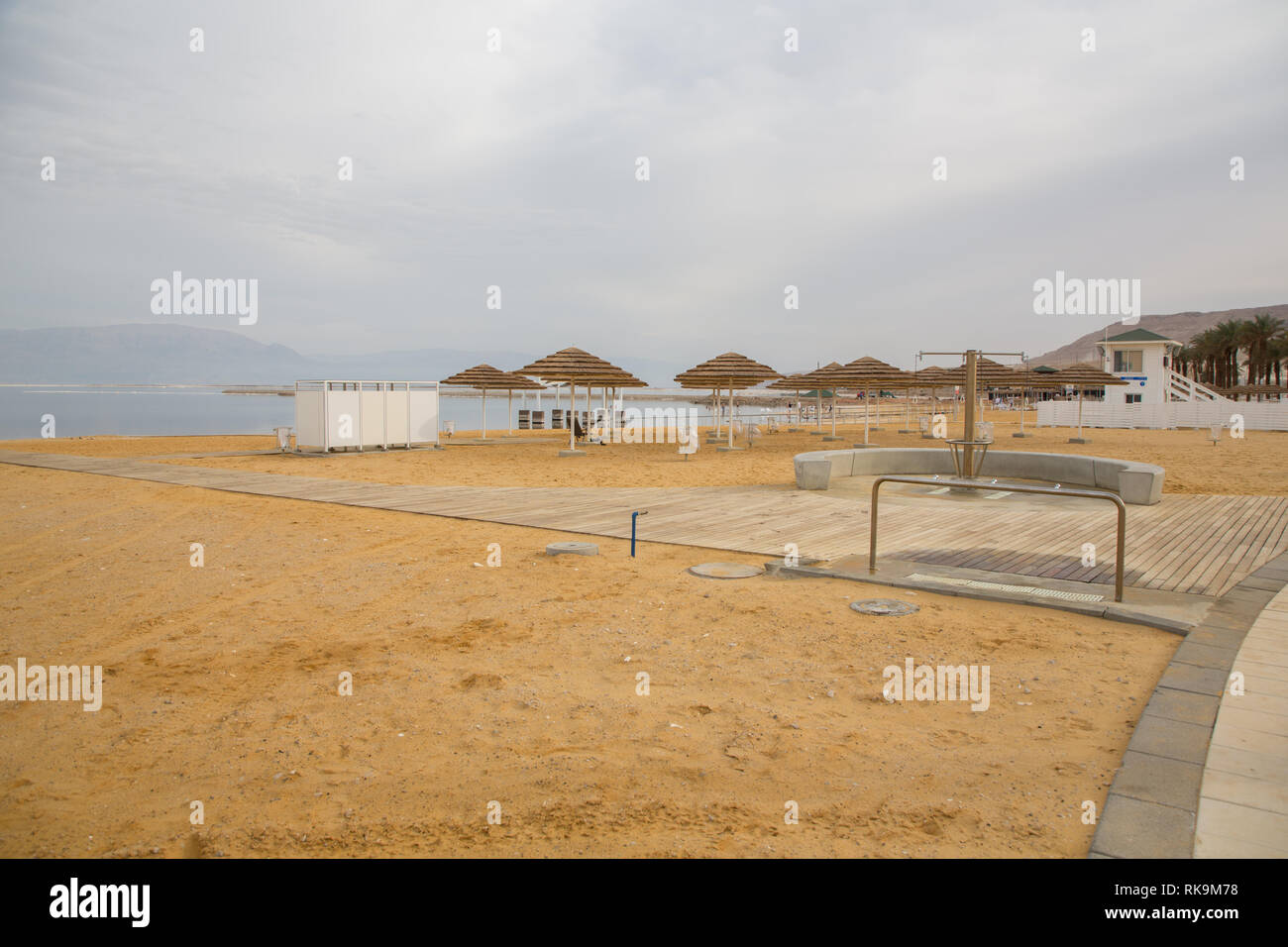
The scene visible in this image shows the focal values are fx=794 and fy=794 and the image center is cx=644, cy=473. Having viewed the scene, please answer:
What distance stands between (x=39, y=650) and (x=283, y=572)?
7.20 ft


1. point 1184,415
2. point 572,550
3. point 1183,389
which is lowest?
point 572,550

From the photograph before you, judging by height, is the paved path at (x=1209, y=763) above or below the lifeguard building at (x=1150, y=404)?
below

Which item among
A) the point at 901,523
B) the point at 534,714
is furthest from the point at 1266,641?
the point at 901,523

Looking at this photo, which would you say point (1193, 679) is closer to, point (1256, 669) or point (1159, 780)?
point (1256, 669)

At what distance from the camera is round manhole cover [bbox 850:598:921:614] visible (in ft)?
18.3

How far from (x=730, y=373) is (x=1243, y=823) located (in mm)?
20995

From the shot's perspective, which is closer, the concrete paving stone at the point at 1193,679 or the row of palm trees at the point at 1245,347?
the concrete paving stone at the point at 1193,679

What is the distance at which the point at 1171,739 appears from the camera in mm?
3363

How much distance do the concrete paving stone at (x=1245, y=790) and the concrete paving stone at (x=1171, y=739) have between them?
15 cm

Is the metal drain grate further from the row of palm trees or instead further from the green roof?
the row of palm trees

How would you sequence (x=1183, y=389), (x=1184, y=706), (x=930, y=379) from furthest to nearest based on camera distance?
(x=1183, y=389), (x=930, y=379), (x=1184, y=706)

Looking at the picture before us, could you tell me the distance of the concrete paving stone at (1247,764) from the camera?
302 cm

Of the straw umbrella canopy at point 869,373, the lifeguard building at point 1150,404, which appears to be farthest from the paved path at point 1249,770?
the lifeguard building at point 1150,404

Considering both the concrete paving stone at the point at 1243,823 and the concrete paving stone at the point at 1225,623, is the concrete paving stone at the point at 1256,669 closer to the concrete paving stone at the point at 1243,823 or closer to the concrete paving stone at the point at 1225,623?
the concrete paving stone at the point at 1225,623
